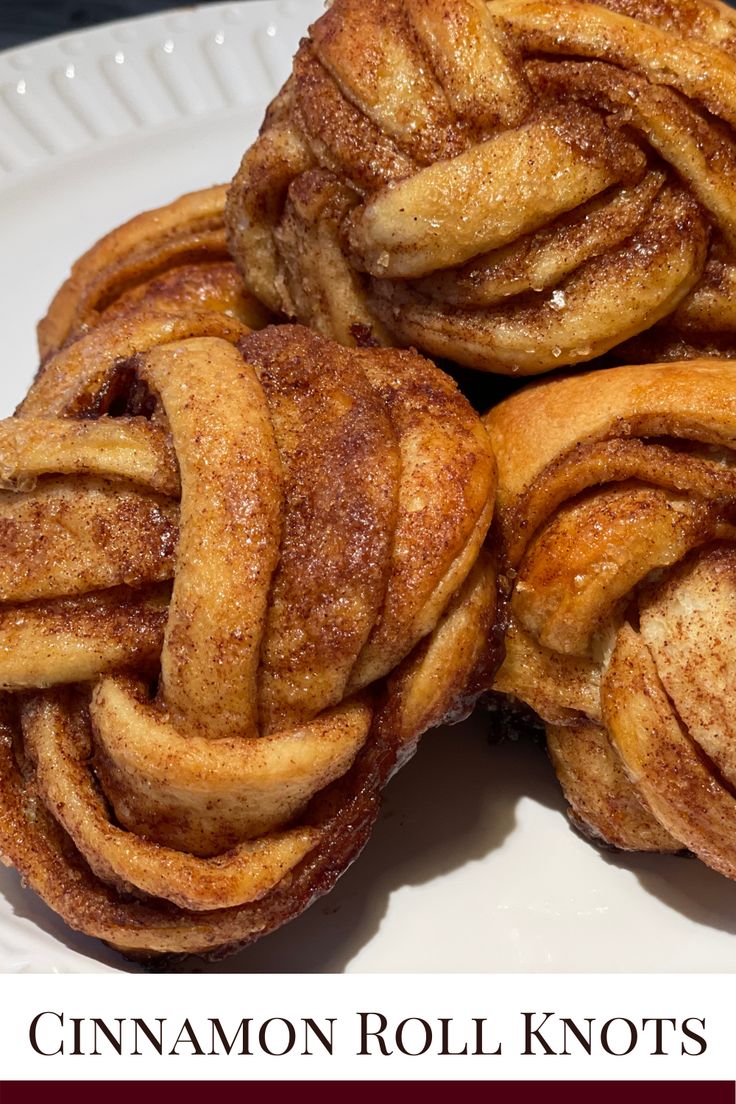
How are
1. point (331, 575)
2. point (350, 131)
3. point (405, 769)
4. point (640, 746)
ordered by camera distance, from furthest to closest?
point (405, 769)
point (350, 131)
point (640, 746)
point (331, 575)

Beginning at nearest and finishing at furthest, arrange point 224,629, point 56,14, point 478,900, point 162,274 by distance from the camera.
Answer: point 224,629 → point 478,900 → point 162,274 → point 56,14

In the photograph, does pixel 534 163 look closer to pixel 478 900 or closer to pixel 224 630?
pixel 224 630

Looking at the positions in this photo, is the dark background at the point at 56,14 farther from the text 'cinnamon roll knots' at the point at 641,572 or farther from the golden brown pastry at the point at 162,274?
the text 'cinnamon roll knots' at the point at 641,572

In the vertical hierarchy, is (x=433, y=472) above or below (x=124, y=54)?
below

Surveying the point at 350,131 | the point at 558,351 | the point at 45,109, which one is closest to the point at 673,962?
the point at 558,351

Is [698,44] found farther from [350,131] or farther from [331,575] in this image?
[331,575]

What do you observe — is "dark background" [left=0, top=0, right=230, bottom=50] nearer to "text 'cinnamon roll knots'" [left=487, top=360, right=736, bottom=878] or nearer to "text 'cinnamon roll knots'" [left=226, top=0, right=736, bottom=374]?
"text 'cinnamon roll knots'" [left=226, top=0, right=736, bottom=374]

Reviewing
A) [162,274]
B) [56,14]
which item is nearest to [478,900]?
[162,274]
